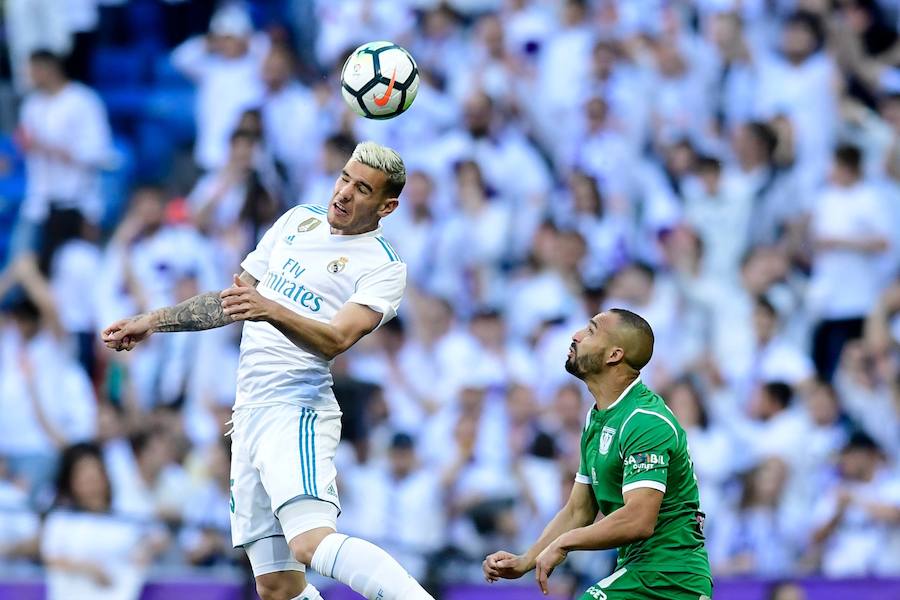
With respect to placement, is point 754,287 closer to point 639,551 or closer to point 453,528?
point 453,528

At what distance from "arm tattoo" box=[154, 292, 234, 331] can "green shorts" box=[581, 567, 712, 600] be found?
84.9 inches

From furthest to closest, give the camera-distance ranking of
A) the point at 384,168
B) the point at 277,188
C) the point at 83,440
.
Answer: the point at 277,188
the point at 83,440
the point at 384,168

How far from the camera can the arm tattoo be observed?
7258 mm

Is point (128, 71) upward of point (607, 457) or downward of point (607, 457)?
upward

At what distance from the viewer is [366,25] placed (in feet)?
47.0

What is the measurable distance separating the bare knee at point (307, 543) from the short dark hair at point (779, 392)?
5.83 metres

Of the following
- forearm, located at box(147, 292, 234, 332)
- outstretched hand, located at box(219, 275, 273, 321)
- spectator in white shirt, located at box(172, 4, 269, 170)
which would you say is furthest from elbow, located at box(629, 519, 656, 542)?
spectator in white shirt, located at box(172, 4, 269, 170)

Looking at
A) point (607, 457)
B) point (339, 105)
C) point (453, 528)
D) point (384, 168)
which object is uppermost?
point (339, 105)

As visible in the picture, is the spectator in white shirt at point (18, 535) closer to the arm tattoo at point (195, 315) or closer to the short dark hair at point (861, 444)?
the arm tattoo at point (195, 315)

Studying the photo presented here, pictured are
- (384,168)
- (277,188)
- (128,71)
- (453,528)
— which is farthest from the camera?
(128,71)

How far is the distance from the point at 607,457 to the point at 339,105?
7.59 m

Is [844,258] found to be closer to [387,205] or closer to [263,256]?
[387,205]

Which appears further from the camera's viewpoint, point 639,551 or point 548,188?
point 548,188

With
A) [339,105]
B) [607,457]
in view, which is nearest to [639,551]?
[607,457]
